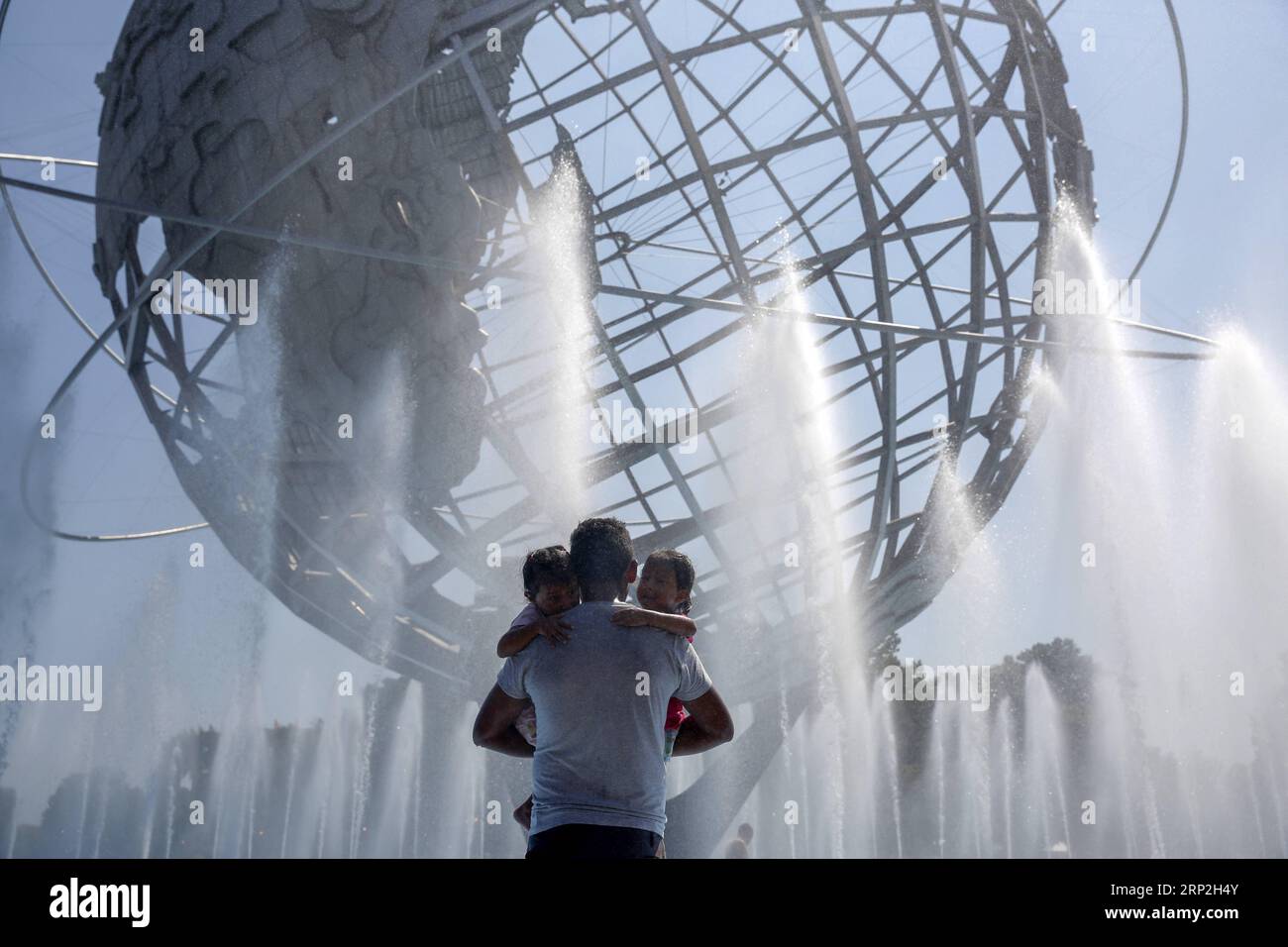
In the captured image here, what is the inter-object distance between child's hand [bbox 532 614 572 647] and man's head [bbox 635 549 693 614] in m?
0.35

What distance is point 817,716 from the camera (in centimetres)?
1171

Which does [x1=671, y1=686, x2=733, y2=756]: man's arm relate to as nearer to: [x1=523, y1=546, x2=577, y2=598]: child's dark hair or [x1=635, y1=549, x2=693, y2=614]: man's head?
[x1=635, y1=549, x2=693, y2=614]: man's head

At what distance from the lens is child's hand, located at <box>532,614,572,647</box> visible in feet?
7.22

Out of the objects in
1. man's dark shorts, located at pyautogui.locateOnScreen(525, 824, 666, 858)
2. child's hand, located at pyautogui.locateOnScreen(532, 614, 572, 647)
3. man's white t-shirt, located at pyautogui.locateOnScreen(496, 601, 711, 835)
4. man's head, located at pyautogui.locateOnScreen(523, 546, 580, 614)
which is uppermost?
man's head, located at pyautogui.locateOnScreen(523, 546, 580, 614)

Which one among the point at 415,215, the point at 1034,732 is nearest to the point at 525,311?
the point at 415,215

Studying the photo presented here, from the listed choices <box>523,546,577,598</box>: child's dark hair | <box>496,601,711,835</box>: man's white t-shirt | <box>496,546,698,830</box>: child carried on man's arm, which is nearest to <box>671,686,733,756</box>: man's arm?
<box>496,546,698,830</box>: child carried on man's arm

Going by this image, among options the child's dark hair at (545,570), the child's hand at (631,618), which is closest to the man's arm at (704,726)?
the child's hand at (631,618)

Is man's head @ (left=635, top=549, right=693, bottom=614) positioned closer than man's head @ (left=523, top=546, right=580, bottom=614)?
No

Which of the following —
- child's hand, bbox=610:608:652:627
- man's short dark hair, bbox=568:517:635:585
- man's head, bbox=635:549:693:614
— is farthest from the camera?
man's head, bbox=635:549:693:614

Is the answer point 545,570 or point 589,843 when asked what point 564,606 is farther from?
point 589,843

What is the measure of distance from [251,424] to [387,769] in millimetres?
7028

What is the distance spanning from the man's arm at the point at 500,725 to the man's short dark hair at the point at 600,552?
282mm

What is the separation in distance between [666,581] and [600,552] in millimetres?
267

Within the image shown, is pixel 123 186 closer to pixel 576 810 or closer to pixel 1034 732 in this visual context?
pixel 576 810
